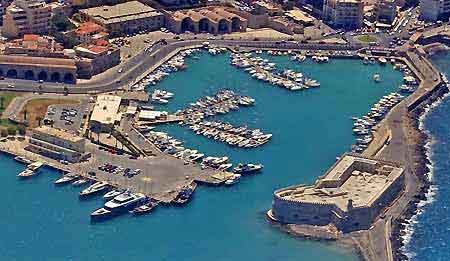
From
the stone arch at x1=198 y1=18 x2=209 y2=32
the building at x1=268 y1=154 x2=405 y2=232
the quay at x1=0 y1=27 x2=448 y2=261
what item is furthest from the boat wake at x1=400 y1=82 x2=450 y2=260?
the stone arch at x1=198 y1=18 x2=209 y2=32

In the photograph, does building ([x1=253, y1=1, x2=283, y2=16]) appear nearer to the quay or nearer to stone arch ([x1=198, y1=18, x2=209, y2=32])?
stone arch ([x1=198, y1=18, x2=209, y2=32])

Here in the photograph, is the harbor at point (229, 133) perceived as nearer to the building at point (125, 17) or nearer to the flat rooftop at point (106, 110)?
the flat rooftop at point (106, 110)

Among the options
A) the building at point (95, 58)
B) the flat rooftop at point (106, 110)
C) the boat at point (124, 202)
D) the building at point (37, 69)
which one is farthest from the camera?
the building at point (95, 58)

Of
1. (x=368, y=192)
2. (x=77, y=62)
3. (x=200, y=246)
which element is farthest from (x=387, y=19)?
(x=200, y=246)

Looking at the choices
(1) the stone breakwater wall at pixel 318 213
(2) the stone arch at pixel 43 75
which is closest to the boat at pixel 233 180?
(1) the stone breakwater wall at pixel 318 213

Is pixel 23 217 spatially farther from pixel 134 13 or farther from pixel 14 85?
pixel 134 13

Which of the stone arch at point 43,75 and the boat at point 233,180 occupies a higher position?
the stone arch at point 43,75

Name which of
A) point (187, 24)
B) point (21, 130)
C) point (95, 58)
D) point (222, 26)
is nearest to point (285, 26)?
point (222, 26)

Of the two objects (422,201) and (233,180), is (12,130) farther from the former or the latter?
(422,201)
